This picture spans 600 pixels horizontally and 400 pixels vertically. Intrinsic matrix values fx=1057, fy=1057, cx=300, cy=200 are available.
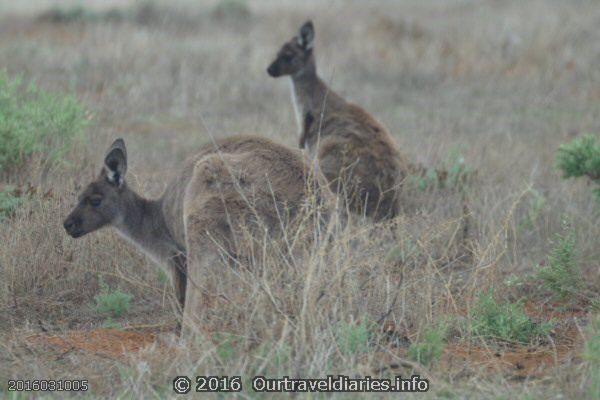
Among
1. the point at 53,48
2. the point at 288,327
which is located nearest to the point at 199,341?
the point at 288,327

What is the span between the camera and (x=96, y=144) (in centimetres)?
→ 1056

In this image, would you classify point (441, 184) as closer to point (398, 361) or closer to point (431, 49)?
point (398, 361)

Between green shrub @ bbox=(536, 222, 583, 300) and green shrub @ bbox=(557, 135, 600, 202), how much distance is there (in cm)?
149

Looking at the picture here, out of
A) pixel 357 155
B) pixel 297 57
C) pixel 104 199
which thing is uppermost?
pixel 297 57

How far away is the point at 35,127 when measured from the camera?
9.70 meters

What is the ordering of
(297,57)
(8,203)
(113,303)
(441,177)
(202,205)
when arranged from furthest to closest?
(297,57), (441,177), (8,203), (113,303), (202,205)

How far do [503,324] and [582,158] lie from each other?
302 cm

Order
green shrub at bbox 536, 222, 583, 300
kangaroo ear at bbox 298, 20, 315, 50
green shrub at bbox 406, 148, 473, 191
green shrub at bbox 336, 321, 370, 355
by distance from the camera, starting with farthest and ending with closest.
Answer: kangaroo ear at bbox 298, 20, 315, 50
green shrub at bbox 406, 148, 473, 191
green shrub at bbox 536, 222, 583, 300
green shrub at bbox 336, 321, 370, 355

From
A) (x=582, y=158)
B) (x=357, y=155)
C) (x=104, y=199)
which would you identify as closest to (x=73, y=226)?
(x=104, y=199)

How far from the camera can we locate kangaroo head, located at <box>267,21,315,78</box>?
12.7 meters

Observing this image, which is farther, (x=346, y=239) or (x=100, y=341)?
(x=100, y=341)

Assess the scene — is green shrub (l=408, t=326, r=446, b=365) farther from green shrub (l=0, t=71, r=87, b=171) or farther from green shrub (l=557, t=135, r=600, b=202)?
green shrub (l=0, t=71, r=87, b=171)

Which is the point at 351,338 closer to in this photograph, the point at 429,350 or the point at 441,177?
the point at 429,350

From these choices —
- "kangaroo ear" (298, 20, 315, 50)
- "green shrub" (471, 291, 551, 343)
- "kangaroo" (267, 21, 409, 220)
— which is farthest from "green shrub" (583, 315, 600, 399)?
"kangaroo ear" (298, 20, 315, 50)
